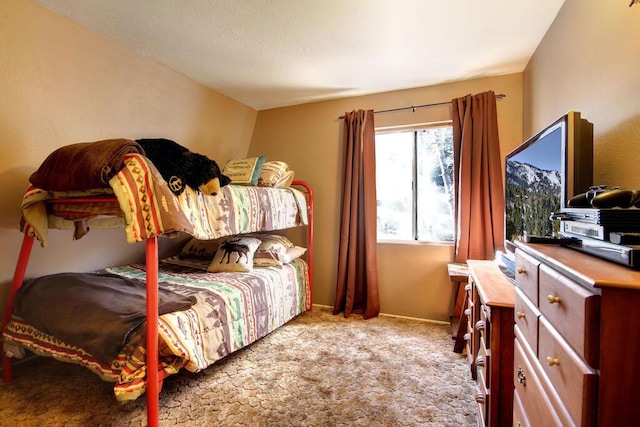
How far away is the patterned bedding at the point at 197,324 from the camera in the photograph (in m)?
1.40

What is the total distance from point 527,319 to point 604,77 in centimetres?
115

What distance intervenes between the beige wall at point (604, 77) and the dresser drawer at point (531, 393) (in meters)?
0.78

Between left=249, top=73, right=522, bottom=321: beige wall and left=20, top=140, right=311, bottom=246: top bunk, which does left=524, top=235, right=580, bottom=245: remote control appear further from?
left=249, top=73, right=522, bottom=321: beige wall

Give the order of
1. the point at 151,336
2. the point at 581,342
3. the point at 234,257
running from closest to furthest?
the point at 581,342, the point at 151,336, the point at 234,257

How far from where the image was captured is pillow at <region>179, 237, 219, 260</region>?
2914mm

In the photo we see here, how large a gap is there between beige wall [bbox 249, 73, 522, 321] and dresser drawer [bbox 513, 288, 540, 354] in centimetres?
184

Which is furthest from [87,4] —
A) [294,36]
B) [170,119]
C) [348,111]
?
[348,111]

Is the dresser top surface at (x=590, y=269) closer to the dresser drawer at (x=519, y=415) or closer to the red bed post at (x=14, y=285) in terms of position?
the dresser drawer at (x=519, y=415)

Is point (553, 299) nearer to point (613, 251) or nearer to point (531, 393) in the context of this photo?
point (613, 251)

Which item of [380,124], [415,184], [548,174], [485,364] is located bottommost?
[485,364]

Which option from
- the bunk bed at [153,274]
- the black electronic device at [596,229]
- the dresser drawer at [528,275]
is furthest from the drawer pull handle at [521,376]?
the bunk bed at [153,274]

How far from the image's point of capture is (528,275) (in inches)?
36.6

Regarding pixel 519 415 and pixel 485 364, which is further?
pixel 485 364

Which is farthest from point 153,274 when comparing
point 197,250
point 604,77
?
point 604,77
